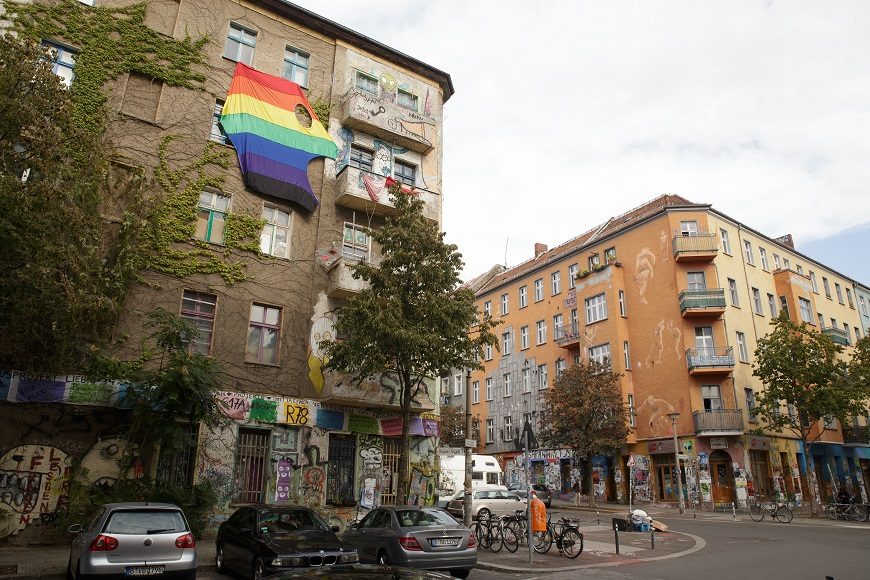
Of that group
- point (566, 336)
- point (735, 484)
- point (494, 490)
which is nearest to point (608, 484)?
point (735, 484)

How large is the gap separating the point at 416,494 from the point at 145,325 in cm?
1079

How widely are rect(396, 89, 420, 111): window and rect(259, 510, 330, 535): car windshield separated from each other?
18.4m

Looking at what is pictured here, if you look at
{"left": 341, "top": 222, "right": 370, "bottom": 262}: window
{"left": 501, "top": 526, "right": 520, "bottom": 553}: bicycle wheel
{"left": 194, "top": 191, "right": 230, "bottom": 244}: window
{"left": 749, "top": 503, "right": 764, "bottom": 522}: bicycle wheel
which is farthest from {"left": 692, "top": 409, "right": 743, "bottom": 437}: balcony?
{"left": 194, "top": 191, "right": 230, "bottom": 244}: window

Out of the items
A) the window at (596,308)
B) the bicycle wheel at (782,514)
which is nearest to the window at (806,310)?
the window at (596,308)

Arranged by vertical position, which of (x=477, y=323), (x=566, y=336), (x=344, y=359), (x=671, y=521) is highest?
(x=566, y=336)

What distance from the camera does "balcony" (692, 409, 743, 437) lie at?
110ft

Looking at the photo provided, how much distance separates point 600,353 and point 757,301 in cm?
1144

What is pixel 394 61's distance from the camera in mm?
25312

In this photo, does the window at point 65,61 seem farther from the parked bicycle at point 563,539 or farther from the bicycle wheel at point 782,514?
the bicycle wheel at point 782,514

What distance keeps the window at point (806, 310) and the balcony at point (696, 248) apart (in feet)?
A: 34.5

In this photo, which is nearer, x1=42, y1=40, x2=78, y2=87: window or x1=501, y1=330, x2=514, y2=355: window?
x1=42, y1=40, x2=78, y2=87: window

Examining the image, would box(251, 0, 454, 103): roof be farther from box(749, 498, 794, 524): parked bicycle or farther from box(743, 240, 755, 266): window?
box(743, 240, 755, 266): window

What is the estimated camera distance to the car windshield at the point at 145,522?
9039 millimetres

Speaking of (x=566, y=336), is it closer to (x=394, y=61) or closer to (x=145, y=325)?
(x=394, y=61)
